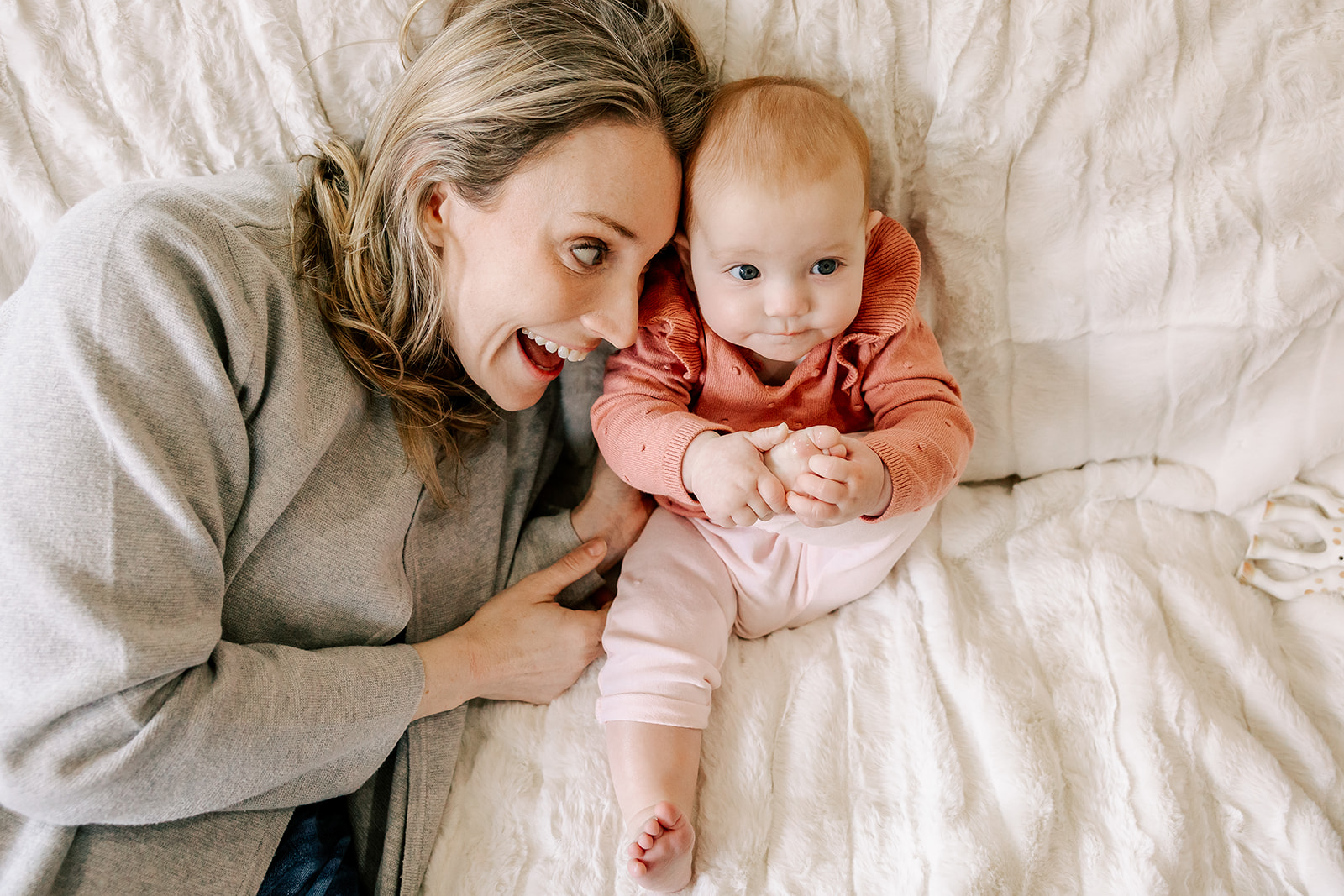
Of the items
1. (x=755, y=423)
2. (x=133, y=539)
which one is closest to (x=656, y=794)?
(x=755, y=423)

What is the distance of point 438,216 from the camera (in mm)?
1068

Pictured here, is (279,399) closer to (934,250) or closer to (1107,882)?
(934,250)

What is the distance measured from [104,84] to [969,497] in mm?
1394

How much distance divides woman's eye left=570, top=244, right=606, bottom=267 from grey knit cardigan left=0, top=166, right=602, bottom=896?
0.35 m

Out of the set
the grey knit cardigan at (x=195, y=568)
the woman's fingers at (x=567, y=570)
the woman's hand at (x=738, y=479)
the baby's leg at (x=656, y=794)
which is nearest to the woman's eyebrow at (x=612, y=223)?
the woman's hand at (x=738, y=479)

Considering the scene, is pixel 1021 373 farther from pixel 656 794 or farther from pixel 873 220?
pixel 656 794

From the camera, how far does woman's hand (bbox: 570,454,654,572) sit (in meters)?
1.36

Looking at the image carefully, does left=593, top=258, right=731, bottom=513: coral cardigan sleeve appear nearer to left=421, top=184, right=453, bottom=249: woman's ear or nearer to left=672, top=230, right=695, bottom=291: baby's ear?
left=672, top=230, right=695, bottom=291: baby's ear

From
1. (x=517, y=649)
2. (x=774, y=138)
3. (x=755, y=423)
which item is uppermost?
(x=774, y=138)

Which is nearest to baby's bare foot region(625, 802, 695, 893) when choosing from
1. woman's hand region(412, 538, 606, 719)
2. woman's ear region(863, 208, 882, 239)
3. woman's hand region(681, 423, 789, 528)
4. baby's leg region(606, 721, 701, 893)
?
baby's leg region(606, 721, 701, 893)

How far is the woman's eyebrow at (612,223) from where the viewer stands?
3.29ft

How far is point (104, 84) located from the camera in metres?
1.13

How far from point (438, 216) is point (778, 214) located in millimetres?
426

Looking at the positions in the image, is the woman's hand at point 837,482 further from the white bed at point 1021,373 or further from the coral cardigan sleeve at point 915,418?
the white bed at point 1021,373
